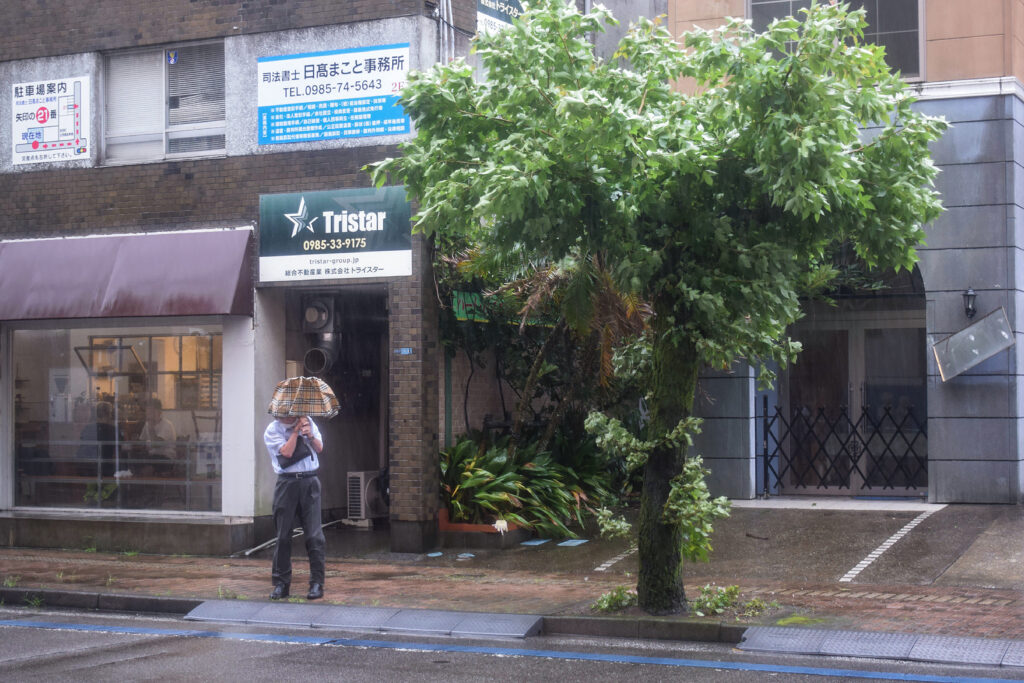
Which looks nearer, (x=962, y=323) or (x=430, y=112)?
(x=430, y=112)

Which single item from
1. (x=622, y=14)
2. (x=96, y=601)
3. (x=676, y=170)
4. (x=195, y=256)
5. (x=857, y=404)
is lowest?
(x=96, y=601)

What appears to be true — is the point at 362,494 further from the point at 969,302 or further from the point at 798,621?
the point at 969,302

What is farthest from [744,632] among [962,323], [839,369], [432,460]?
[839,369]

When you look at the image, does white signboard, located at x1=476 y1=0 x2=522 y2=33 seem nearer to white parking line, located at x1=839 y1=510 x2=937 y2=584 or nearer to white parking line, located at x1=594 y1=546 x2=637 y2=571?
white parking line, located at x1=594 y1=546 x2=637 y2=571

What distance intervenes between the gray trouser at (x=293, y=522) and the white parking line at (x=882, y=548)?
15.4 feet

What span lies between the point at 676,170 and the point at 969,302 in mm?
6994

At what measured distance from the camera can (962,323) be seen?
14133mm

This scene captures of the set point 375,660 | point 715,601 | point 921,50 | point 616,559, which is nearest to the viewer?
point 375,660

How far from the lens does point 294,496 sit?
10594 millimetres

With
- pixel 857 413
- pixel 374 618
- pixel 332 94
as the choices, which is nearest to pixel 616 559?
pixel 374 618

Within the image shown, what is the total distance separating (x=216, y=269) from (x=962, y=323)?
8.91m

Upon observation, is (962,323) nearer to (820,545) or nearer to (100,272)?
(820,545)

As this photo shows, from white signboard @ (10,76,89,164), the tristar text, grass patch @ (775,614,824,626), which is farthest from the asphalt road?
white signboard @ (10,76,89,164)

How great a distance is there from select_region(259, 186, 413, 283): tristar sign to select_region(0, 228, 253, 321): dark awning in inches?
14.4
